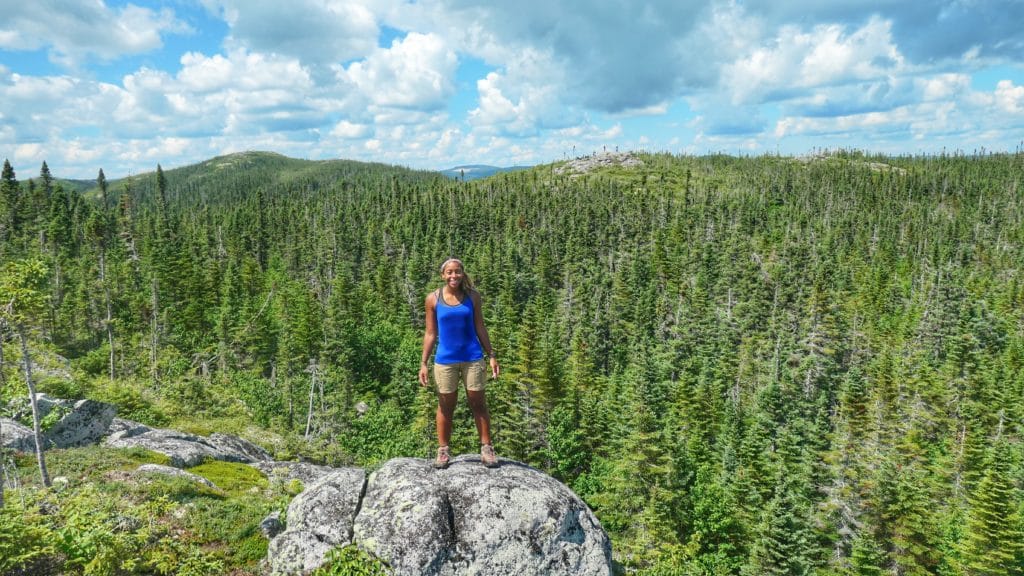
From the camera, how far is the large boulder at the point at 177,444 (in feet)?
70.6

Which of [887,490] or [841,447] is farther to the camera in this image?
[841,447]

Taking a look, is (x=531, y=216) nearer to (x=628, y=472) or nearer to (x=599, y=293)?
(x=599, y=293)

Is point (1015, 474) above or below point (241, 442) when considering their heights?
below

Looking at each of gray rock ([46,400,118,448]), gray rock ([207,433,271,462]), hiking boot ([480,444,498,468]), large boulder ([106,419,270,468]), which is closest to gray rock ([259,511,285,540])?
hiking boot ([480,444,498,468])

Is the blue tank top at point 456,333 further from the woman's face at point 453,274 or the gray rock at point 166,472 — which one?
the gray rock at point 166,472

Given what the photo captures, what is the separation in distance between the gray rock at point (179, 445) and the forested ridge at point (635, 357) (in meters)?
5.17

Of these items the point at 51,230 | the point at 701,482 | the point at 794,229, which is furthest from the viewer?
the point at 794,229

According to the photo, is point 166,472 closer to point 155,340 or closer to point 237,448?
point 237,448

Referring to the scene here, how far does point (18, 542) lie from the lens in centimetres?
789

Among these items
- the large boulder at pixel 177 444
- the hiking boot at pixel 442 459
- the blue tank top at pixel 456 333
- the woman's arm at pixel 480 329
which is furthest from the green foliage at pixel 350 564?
the large boulder at pixel 177 444

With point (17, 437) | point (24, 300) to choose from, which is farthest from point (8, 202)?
point (24, 300)

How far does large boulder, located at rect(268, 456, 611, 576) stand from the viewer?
8.42m

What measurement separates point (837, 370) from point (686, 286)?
3200 cm

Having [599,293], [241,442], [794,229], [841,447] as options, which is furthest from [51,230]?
[794,229]
